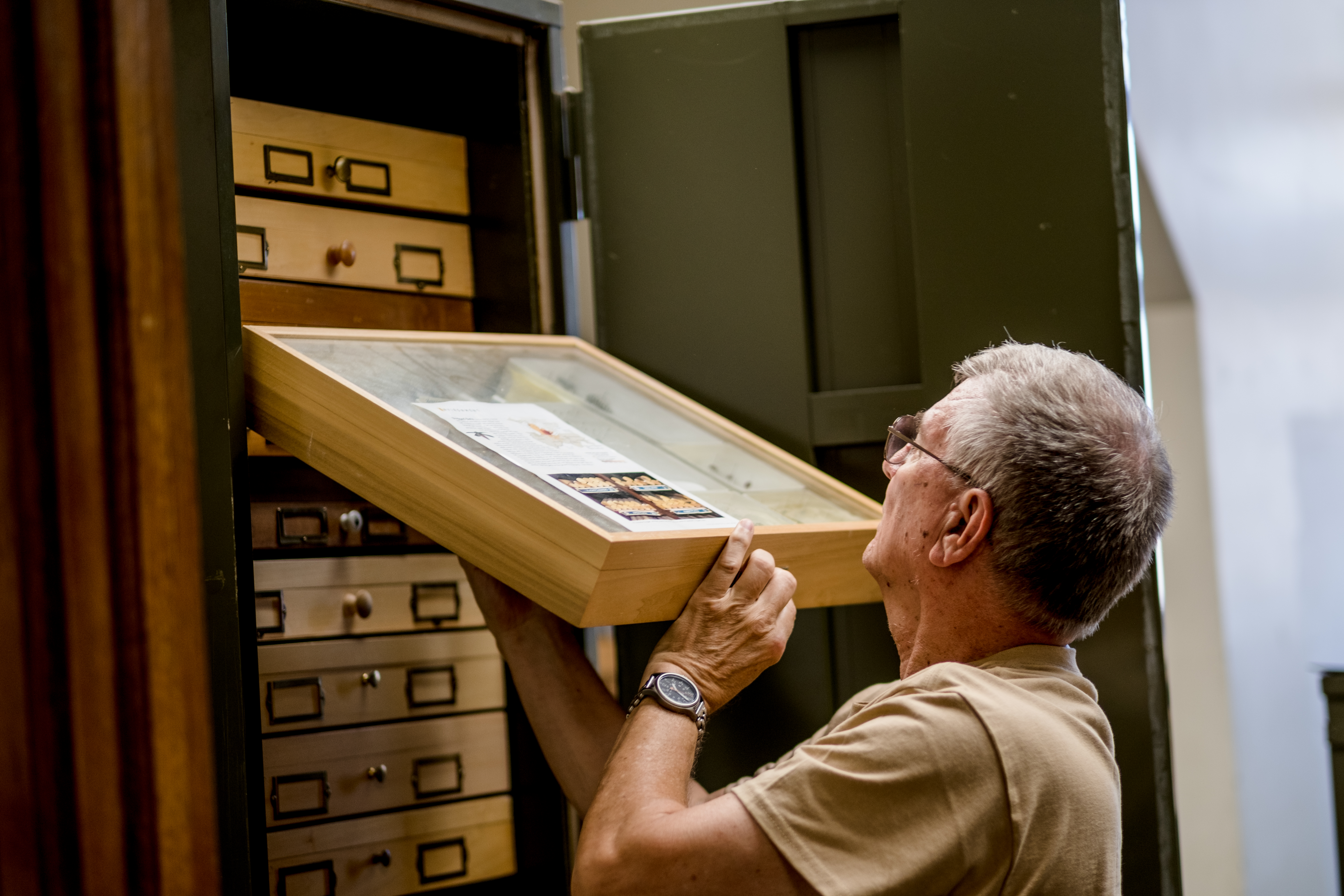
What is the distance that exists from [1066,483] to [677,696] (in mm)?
482

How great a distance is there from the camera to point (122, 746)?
0.52 m

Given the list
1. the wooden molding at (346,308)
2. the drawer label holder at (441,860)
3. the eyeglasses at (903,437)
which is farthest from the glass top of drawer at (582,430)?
the drawer label holder at (441,860)

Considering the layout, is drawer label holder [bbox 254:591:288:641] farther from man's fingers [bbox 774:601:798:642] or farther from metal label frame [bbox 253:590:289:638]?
man's fingers [bbox 774:601:798:642]

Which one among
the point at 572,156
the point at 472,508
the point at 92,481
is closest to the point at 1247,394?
the point at 572,156

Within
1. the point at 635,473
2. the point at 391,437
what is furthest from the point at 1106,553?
the point at 391,437

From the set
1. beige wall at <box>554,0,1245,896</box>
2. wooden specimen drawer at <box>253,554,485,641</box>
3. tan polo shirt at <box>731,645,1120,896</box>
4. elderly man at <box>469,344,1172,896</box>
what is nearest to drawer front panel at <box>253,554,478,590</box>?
wooden specimen drawer at <box>253,554,485,641</box>

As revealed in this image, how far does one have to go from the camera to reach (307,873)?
1.65 metres

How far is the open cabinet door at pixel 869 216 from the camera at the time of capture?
171 centimetres

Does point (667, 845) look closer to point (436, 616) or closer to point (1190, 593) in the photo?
point (436, 616)

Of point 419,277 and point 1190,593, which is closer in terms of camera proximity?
point 419,277

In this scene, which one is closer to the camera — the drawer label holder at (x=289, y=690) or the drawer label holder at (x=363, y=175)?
the drawer label holder at (x=289, y=690)

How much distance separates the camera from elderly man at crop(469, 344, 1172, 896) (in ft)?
3.84

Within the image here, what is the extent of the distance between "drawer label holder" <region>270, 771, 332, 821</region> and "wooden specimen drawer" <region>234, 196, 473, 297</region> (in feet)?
2.25

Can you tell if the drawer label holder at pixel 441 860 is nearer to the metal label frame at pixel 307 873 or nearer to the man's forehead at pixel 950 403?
the metal label frame at pixel 307 873
